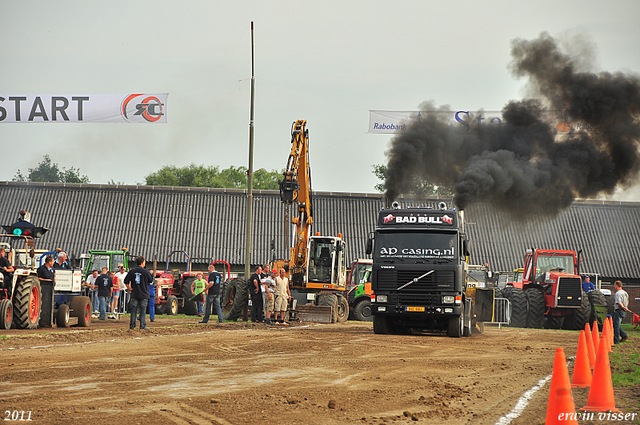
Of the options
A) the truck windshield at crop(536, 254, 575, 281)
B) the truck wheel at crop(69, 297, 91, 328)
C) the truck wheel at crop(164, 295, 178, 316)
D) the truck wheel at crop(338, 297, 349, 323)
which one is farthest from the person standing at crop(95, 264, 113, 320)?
the truck windshield at crop(536, 254, 575, 281)

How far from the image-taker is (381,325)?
20625 millimetres

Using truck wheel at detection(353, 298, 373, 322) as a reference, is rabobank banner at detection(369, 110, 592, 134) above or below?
above

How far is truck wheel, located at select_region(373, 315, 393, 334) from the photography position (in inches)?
810

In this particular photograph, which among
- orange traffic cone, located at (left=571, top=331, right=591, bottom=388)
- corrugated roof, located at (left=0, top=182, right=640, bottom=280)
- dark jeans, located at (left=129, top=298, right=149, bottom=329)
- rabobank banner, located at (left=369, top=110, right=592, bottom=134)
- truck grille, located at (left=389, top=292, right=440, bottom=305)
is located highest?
rabobank banner, located at (left=369, top=110, right=592, bottom=134)

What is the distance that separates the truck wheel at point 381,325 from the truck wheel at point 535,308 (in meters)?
9.21

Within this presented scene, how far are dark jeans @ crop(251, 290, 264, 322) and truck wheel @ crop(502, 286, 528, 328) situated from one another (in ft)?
33.3

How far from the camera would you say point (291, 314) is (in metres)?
25.7

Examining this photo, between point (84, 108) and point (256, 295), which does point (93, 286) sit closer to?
point (256, 295)

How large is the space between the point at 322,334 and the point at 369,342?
2.45 m

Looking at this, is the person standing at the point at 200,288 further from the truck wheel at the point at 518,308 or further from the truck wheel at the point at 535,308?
the truck wheel at the point at 535,308

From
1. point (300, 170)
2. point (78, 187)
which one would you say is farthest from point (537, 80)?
point (78, 187)

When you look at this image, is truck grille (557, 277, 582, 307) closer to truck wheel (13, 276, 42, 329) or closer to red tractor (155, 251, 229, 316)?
red tractor (155, 251, 229, 316)

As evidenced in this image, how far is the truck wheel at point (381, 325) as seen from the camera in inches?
810

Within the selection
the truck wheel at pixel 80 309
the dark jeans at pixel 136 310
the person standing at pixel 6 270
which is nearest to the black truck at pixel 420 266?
the dark jeans at pixel 136 310
